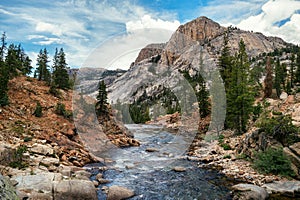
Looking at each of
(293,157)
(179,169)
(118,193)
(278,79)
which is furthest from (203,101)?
(118,193)

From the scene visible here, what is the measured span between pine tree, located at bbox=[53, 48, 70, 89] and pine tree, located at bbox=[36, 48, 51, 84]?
1267mm

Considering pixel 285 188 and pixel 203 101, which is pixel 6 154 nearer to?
pixel 285 188

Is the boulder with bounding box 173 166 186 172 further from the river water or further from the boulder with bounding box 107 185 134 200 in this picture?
the boulder with bounding box 107 185 134 200

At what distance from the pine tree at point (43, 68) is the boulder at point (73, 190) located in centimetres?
3111

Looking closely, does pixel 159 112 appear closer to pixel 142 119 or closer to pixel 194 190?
pixel 142 119

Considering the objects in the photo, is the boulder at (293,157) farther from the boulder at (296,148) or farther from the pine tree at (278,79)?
the pine tree at (278,79)

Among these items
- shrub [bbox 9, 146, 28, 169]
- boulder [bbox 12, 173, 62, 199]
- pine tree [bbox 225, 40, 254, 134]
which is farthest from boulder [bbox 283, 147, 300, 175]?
shrub [bbox 9, 146, 28, 169]

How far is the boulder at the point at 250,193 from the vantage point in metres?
12.3

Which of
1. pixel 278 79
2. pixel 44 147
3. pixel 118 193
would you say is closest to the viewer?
pixel 118 193

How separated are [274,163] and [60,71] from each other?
3520 centimetres

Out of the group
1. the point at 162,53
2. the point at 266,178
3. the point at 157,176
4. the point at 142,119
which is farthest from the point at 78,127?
the point at 162,53

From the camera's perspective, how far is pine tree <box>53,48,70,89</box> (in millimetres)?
39469

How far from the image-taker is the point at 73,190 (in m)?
11.8

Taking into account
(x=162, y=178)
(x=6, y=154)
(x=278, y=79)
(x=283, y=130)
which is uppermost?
(x=278, y=79)
